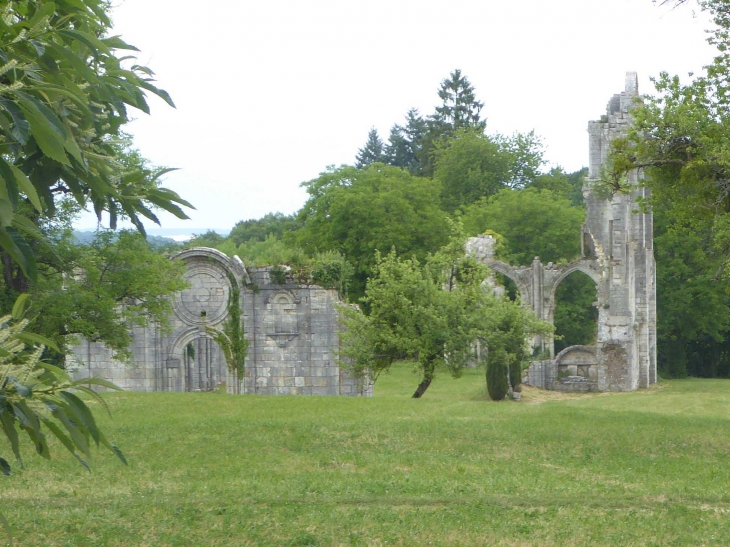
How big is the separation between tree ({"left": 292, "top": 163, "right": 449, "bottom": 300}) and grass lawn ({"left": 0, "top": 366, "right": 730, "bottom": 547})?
2292 cm

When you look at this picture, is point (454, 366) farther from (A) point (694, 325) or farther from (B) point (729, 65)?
(A) point (694, 325)

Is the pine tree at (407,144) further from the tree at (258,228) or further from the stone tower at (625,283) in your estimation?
the stone tower at (625,283)

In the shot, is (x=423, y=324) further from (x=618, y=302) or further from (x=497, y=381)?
(x=618, y=302)

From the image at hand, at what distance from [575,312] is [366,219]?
425 inches

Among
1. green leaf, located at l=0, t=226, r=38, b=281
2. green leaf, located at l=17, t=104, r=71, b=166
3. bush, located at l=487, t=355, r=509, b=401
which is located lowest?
bush, located at l=487, t=355, r=509, b=401

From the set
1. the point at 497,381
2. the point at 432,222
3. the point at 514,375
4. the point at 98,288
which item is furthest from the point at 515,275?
the point at 98,288

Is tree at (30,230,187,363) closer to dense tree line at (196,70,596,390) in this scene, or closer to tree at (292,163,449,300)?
dense tree line at (196,70,596,390)

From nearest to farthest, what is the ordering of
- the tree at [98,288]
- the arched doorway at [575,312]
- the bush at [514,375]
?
the tree at [98,288]
the bush at [514,375]
the arched doorway at [575,312]

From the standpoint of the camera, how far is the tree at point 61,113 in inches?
127

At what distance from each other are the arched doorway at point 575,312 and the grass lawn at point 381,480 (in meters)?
26.2

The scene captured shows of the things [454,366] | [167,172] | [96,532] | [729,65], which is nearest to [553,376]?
[454,366]

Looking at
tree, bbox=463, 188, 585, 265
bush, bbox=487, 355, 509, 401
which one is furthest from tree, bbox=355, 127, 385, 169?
bush, bbox=487, 355, 509, 401

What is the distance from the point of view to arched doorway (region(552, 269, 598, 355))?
141 feet

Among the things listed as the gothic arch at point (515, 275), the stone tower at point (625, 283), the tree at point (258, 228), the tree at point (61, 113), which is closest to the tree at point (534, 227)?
the gothic arch at point (515, 275)
